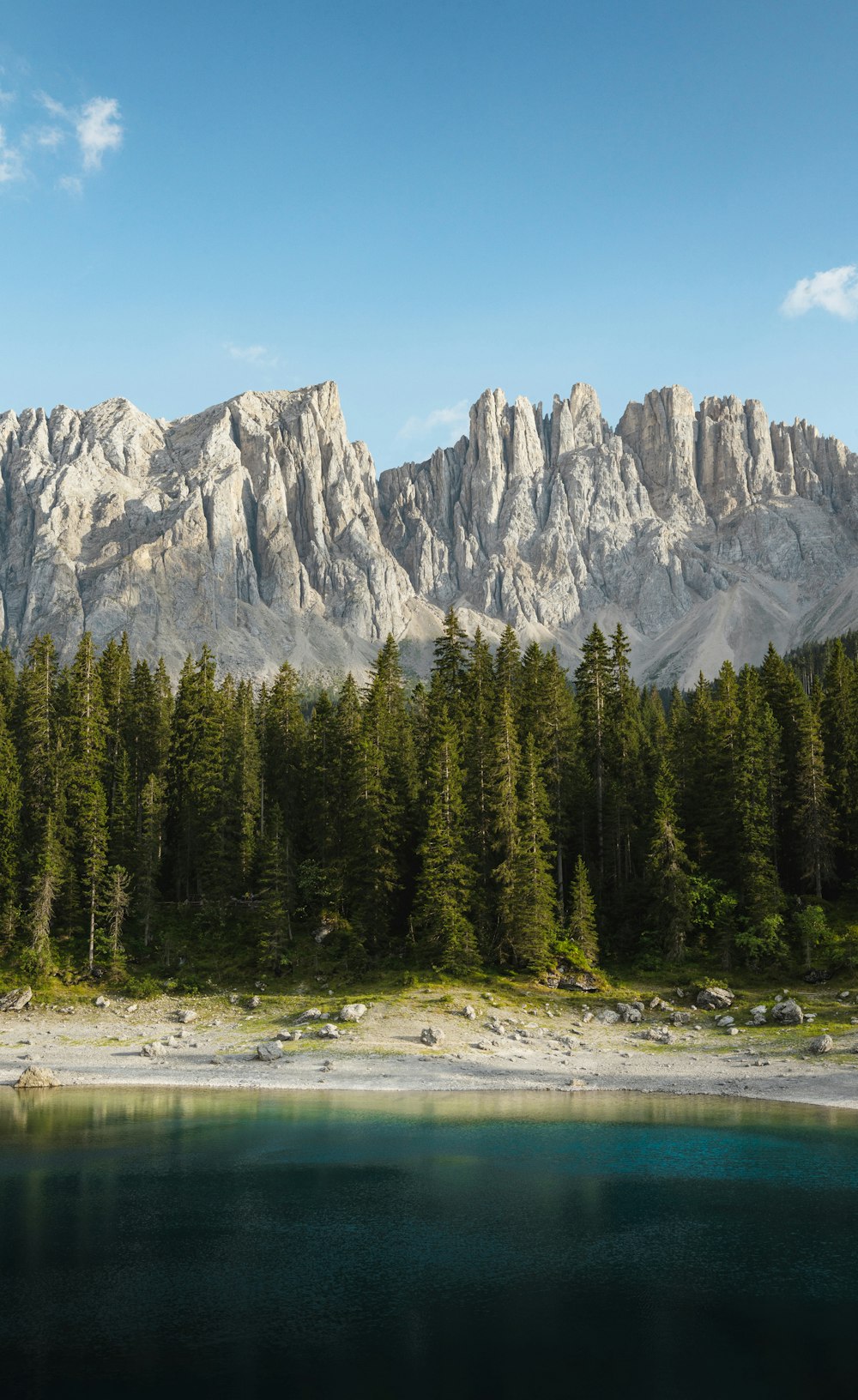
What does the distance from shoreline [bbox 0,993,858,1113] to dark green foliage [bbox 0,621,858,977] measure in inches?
278

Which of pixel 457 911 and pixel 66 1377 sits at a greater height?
pixel 457 911

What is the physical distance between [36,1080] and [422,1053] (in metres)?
18.7

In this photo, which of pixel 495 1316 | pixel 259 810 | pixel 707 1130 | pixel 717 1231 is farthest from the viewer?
pixel 259 810

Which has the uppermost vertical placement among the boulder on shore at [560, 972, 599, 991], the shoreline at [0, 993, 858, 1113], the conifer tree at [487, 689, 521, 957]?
the conifer tree at [487, 689, 521, 957]

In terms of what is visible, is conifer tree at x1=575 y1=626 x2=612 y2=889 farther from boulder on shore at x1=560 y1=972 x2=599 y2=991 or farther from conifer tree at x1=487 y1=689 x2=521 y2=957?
boulder on shore at x1=560 y1=972 x2=599 y2=991

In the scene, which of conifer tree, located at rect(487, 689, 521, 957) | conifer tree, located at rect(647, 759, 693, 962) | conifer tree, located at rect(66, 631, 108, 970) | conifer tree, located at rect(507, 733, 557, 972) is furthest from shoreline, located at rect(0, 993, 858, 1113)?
conifer tree, located at rect(66, 631, 108, 970)

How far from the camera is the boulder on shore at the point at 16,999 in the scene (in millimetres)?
58250

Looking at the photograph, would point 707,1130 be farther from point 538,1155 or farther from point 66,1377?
point 66,1377

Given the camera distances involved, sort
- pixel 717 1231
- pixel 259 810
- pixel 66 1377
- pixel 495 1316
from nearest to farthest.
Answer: pixel 66 1377 → pixel 495 1316 → pixel 717 1231 → pixel 259 810

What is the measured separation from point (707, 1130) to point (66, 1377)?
2513 cm

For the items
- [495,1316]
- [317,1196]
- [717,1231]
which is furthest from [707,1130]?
[495,1316]

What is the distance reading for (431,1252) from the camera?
24.0m

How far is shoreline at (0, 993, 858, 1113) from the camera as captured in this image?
43344 millimetres

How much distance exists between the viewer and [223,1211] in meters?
27.5
